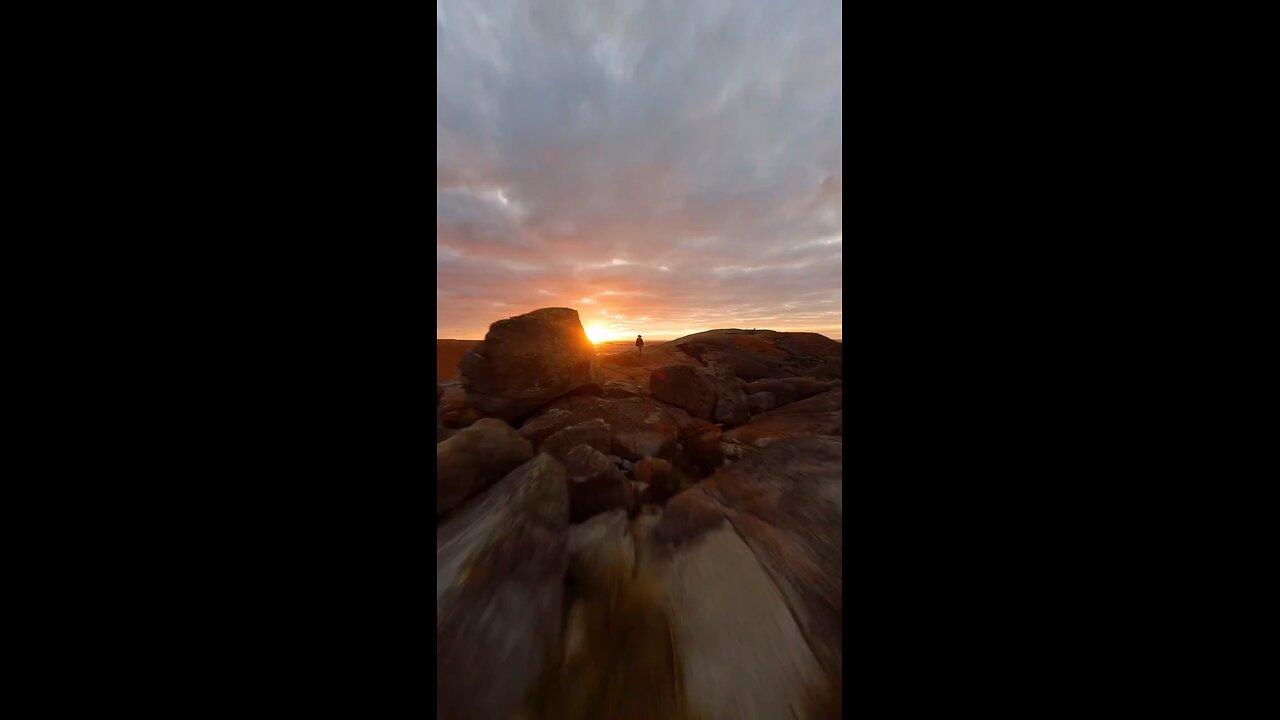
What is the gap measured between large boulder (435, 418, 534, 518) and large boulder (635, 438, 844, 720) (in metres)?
1.56

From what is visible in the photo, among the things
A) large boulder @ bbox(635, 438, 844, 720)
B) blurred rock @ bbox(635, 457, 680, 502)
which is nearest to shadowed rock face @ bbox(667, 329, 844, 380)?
blurred rock @ bbox(635, 457, 680, 502)

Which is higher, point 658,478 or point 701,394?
point 701,394

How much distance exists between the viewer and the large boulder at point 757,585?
4.17 ft

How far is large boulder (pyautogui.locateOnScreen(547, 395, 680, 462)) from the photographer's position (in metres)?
3.89

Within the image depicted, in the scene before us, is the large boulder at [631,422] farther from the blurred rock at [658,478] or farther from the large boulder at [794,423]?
the large boulder at [794,423]

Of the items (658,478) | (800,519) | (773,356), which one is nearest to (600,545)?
(658,478)

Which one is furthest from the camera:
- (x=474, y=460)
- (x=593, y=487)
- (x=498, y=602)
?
(x=474, y=460)

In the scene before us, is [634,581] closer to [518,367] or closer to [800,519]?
[800,519]

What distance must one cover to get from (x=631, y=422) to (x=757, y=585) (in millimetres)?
3271

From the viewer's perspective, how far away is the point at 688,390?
19.0 ft

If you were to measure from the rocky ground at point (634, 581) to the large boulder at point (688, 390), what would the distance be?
1.76 metres
